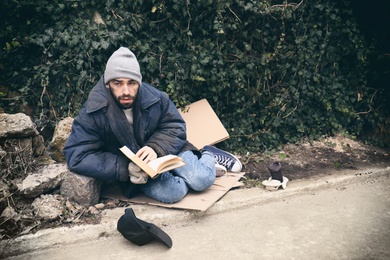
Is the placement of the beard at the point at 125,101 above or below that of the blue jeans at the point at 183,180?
above

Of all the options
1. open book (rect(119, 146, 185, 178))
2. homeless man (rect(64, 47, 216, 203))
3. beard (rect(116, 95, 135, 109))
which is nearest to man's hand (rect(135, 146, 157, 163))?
homeless man (rect(64, 47, 216, 203))

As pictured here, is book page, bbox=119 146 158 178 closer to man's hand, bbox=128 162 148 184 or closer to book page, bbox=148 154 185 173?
book page, bbox=148 154 185 173

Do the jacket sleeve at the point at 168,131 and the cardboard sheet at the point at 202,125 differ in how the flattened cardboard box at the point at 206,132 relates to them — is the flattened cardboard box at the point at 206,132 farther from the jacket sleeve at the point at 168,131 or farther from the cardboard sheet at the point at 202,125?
the jacket sleeve at the point at 168,131

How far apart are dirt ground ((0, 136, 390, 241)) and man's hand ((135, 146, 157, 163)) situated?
0.67 meters

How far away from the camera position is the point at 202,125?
4625 millimetres

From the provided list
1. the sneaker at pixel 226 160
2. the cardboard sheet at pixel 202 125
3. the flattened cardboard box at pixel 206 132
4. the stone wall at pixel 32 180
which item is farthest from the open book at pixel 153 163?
the cardboard sheet at pixel 202 125

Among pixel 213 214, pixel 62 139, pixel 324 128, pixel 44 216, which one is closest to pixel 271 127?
pixel 324 128

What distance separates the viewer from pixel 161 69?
455 centimetres

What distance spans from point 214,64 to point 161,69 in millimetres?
691

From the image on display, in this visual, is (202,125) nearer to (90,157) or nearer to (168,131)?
(168,131)

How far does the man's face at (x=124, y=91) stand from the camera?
3328 millimetres

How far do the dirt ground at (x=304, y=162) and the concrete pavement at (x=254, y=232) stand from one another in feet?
0.54

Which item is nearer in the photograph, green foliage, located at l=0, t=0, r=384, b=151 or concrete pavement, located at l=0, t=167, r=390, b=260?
concrete pavement, located at l=0, t=167, r=390, b=260

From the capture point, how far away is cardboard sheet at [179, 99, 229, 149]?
4559 millimetres
